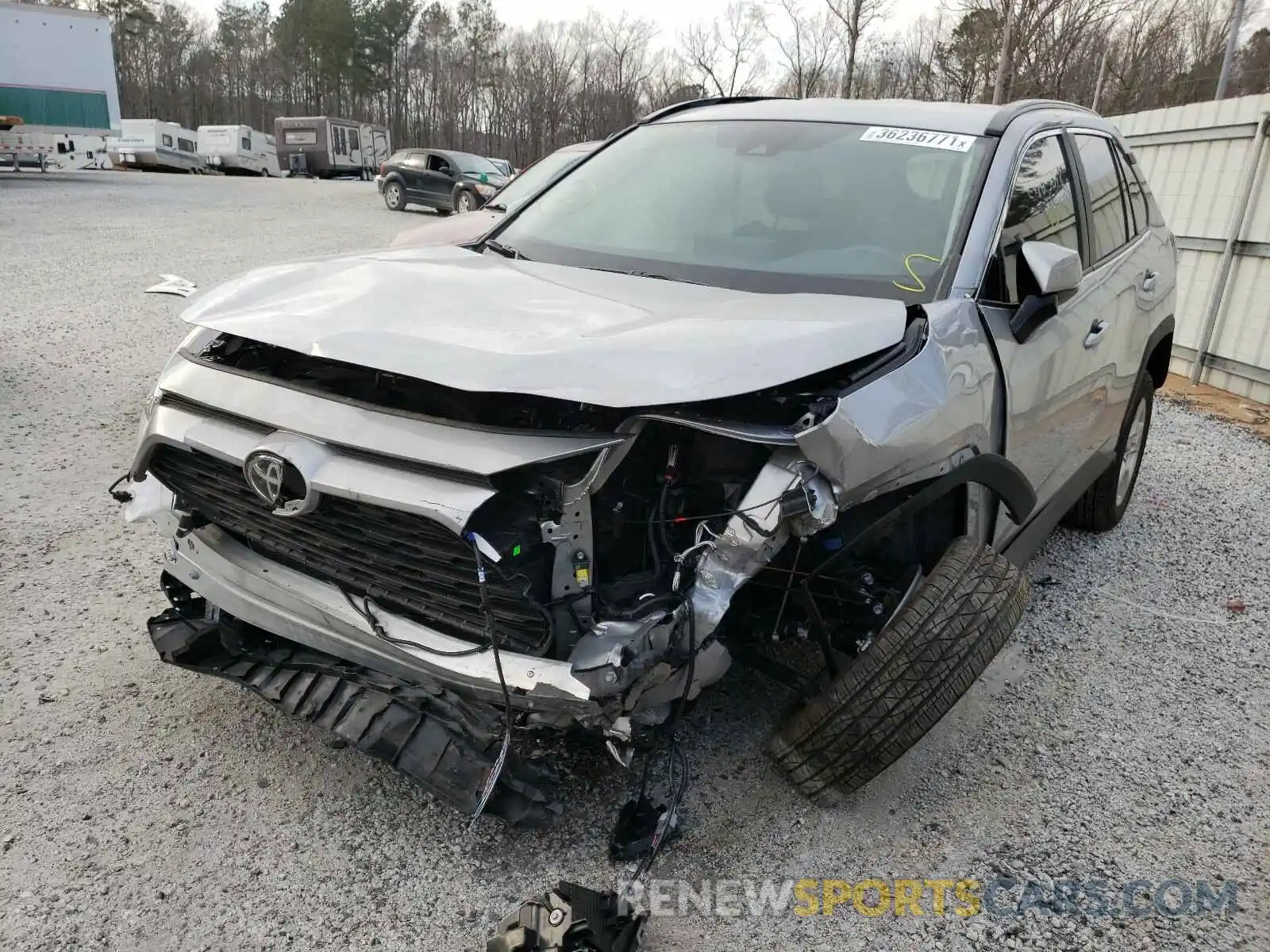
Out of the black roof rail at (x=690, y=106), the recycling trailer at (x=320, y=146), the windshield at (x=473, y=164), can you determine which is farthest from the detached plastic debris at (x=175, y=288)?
the recycling trailer at (x=320, y=146)

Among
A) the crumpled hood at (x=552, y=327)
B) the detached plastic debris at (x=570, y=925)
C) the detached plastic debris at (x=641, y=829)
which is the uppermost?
the crumpled hood at (x=552, y=327)

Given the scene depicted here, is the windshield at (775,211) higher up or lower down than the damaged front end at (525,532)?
higher up

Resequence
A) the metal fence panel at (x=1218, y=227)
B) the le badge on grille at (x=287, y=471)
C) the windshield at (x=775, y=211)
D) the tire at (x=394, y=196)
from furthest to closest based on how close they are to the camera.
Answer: the tire at (x=394, y=196)
the metal fence panel at (x=1218, y=227)
the windshield at (x=775, y=211)
the le badge on grille at (x=287, y=471)

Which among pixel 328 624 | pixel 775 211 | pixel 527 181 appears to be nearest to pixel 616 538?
pixel 328 624

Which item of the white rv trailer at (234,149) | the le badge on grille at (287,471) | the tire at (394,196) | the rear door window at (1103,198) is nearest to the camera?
the le badge on grille at (287,471)

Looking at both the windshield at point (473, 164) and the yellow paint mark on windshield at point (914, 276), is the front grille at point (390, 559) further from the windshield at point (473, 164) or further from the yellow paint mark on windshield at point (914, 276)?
the windshield at point (473, 164)

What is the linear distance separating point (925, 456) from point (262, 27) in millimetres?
77458

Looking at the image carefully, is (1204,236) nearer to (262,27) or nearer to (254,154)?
(254,154)

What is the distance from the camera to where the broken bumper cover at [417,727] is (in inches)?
88.7

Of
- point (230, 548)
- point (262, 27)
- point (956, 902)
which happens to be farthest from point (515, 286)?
point (262, 27)

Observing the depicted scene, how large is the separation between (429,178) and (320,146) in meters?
22.0

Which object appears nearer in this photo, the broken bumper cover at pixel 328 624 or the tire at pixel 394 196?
the broken bumper cover at pixel 328 624

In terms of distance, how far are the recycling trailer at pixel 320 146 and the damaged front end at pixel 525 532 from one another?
1741 inches

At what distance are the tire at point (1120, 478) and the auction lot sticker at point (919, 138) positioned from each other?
1771 mm
